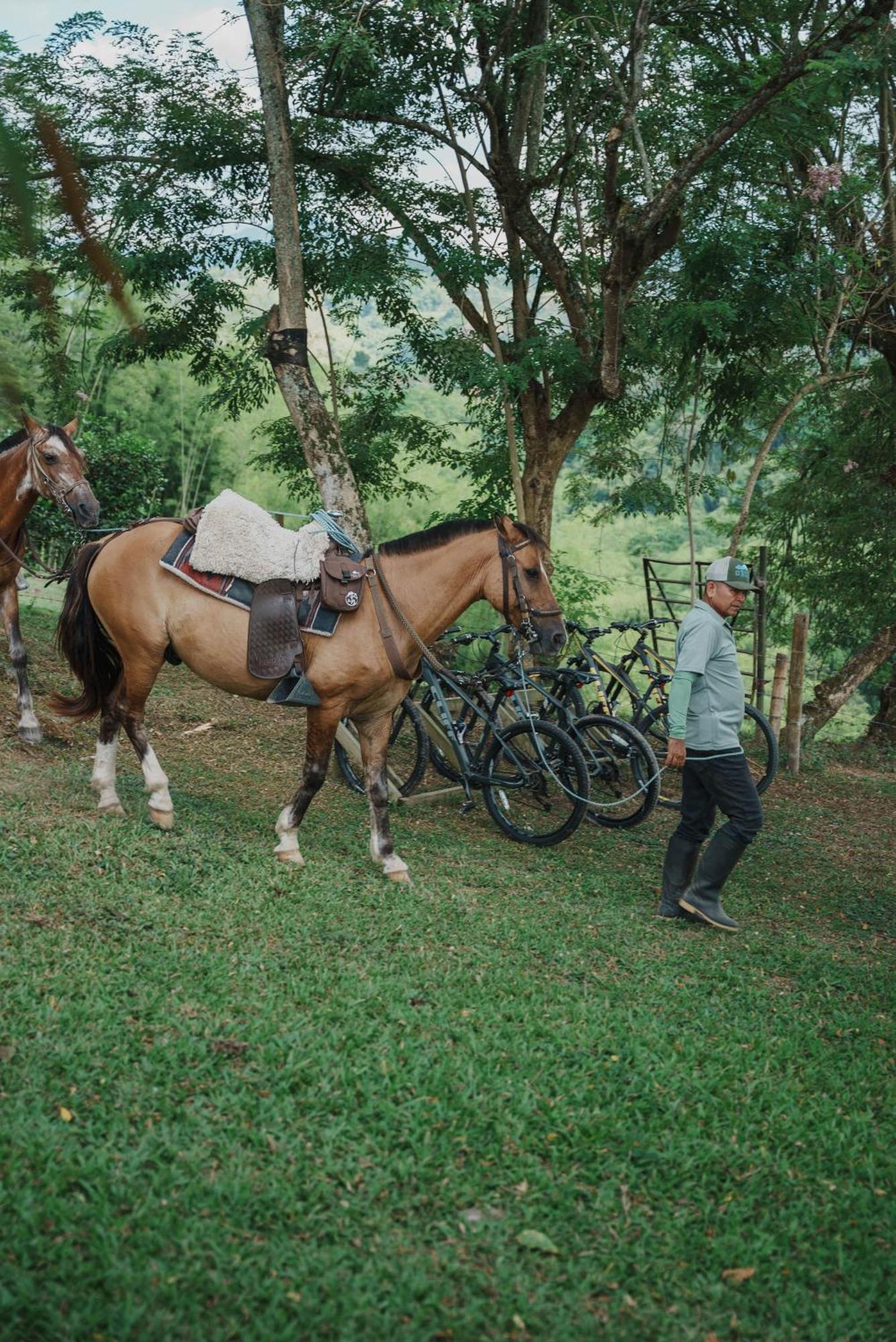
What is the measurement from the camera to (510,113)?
10.3 metres

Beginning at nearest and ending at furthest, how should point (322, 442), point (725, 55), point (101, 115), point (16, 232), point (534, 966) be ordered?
1. point (16, 232)
2. point (534, 966)
3. point (322, 442)
4. point (101, 115)
5. point (725, 55)

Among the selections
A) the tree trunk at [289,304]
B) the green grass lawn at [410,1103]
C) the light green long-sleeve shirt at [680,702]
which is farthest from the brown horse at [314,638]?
the tree trunk at [289,304]

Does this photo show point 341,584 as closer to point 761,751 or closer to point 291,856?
point 291,856

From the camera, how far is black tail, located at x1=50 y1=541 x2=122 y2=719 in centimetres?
590

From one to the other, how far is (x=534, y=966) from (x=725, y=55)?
367 inches

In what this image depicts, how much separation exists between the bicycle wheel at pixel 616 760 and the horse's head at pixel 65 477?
138 inches

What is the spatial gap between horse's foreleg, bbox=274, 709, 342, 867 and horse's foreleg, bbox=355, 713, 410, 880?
0.24 meters

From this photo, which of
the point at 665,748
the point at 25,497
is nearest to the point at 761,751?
the point at 665,748

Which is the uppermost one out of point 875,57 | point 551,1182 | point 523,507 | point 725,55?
point 725,55

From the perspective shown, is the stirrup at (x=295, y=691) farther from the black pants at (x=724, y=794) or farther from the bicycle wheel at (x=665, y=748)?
the bicycle wheel at (x=665, y=748)

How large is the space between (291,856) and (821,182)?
7732 millimetres

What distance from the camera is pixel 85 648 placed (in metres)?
5.93

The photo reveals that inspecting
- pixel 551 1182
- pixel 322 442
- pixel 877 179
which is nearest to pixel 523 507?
pixel 322 442

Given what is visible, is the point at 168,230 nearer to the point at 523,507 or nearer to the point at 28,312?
the point at 523,507
